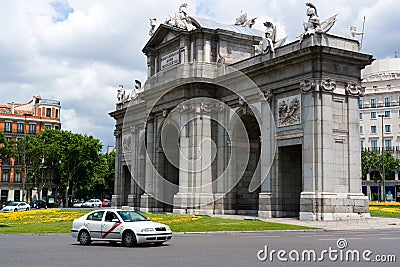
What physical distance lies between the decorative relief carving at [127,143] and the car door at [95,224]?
130 ft

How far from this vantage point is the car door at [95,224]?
21.3m

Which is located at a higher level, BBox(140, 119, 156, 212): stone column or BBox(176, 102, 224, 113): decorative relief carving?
BBox(176, 102, 224, 113): decorative relief carving

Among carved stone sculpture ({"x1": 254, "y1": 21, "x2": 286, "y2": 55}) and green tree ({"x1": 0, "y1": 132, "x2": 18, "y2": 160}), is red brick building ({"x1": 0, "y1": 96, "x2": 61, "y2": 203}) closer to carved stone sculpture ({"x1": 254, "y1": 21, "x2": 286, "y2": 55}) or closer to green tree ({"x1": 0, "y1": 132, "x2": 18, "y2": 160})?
green tree ({"x1": 0, "y1": 132, "x2": 18, "y2": 160})

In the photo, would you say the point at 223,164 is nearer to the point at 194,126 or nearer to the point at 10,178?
the point at 194,126

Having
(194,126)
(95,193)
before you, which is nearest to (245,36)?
(194,126)

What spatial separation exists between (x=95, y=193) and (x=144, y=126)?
75.2m

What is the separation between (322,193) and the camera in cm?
3512

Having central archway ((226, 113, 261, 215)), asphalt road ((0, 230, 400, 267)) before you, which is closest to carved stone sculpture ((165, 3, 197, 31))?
central archway ((226, 113, 261, 215))

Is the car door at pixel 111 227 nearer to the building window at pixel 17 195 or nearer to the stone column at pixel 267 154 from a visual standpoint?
the stone column at pixel 267 154

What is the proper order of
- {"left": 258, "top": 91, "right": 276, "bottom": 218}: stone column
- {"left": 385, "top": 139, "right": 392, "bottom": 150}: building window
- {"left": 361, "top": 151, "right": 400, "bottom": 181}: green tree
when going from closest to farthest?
{"left": 258, "top": 91, "right": 276, "bottom": 218}: stone column
{"left": 361, "top": 151, "right": 400, "bottom": 181}: green tree
{"left": 385, "top": 139, "right": 392, "bottom": 150}: building window

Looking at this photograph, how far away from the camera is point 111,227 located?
20906 mm

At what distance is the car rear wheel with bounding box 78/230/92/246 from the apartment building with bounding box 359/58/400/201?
3174 inches

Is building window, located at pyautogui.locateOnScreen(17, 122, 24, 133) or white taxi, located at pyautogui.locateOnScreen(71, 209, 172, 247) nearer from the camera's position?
white taxi, located at pyautogui.locateOnScreen(71, 209, 172, 247)

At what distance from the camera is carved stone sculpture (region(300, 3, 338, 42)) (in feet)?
120
